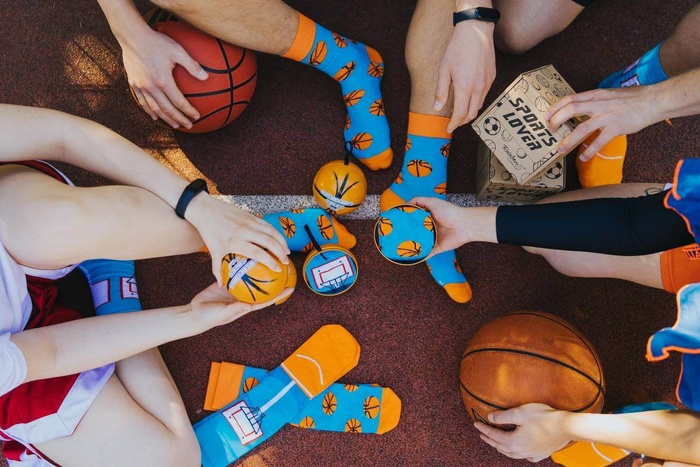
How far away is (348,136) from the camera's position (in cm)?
184

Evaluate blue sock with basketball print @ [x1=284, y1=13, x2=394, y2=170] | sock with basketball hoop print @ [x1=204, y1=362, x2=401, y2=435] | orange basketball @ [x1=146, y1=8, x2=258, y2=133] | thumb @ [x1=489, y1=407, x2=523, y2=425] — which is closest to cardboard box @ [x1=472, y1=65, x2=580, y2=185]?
blue sock with basketball print @ [x1=284, y1=13, x2=394, y2=170]

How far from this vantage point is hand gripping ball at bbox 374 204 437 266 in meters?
1.54

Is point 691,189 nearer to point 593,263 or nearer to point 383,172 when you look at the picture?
point 593,263

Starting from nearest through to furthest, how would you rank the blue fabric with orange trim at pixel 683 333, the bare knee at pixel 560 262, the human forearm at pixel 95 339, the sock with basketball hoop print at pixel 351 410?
Answer: the blue fabric with orange trim at pixel 683 333 < the human forearm at pixel 95 339 < the bare knee at pixel 560 262 < the sock with basketball hoop print at pixel 351 410

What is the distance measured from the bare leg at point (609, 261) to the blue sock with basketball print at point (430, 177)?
11.3 inches

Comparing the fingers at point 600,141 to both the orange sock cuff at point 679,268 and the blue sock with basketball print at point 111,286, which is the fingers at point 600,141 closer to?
the orange sock cuff at point 679,268

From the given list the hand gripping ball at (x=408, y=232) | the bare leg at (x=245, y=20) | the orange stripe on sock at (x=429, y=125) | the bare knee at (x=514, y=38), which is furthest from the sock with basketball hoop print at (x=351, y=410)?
the bare knee at (x=514, y=38)

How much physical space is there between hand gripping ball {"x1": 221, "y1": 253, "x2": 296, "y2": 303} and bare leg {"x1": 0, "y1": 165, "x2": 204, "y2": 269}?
0.19 meters

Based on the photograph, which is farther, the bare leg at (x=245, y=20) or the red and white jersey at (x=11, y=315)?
the bare leg at (x=245, y=20)

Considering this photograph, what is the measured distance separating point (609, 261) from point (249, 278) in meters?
1.12

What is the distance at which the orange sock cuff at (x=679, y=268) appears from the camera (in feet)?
4.66

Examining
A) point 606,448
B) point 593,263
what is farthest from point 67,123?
point 606,448

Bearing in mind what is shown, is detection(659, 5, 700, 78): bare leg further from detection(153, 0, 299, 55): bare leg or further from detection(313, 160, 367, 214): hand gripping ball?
detection(153, 0, 299, 55): bare leg

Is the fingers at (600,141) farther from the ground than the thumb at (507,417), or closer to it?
farther from the ground
